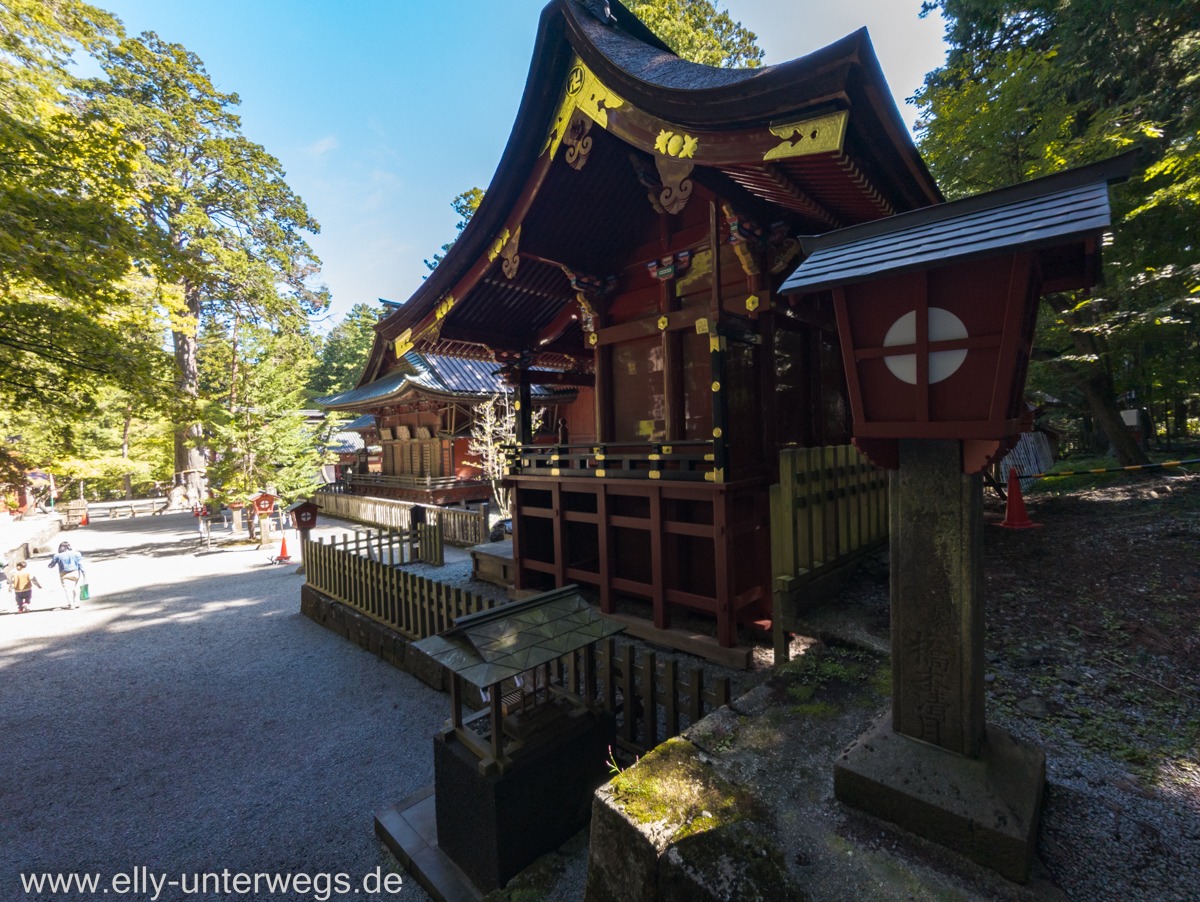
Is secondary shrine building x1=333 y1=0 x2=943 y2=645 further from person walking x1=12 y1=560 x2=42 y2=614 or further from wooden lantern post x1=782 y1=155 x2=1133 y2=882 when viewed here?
person walking x1=12 y1=560 x2=42 y2=614

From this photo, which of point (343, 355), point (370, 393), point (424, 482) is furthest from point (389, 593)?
point (343, 355)

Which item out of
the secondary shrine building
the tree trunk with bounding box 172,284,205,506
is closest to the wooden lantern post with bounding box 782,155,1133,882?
the secondary shrine building

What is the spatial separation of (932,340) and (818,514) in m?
2.42

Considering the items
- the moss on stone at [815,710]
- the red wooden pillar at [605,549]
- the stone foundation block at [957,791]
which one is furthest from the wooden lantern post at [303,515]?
the stone foundation block at [957,791]

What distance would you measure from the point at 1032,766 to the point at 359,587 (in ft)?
24.4

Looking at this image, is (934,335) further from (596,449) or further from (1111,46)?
(1111,46)

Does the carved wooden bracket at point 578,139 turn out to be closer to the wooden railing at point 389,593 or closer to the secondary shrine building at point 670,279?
the secondary shrine building at point 670,279

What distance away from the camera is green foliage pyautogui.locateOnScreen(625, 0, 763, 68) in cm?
1514

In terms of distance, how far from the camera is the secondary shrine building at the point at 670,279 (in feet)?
12.0

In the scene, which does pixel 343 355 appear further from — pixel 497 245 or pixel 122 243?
pixel 497 245

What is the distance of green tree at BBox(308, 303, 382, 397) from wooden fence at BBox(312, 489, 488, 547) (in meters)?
24.8

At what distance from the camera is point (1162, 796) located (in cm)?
214

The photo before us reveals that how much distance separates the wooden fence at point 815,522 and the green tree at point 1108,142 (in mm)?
5952

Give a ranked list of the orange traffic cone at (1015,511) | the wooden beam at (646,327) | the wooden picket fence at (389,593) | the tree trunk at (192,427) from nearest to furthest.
→ the wooden picket fence at (389,593), the wooden beam at (646,327), the orange traffic cone at (1015,511), the tree trunk at (192,427)
